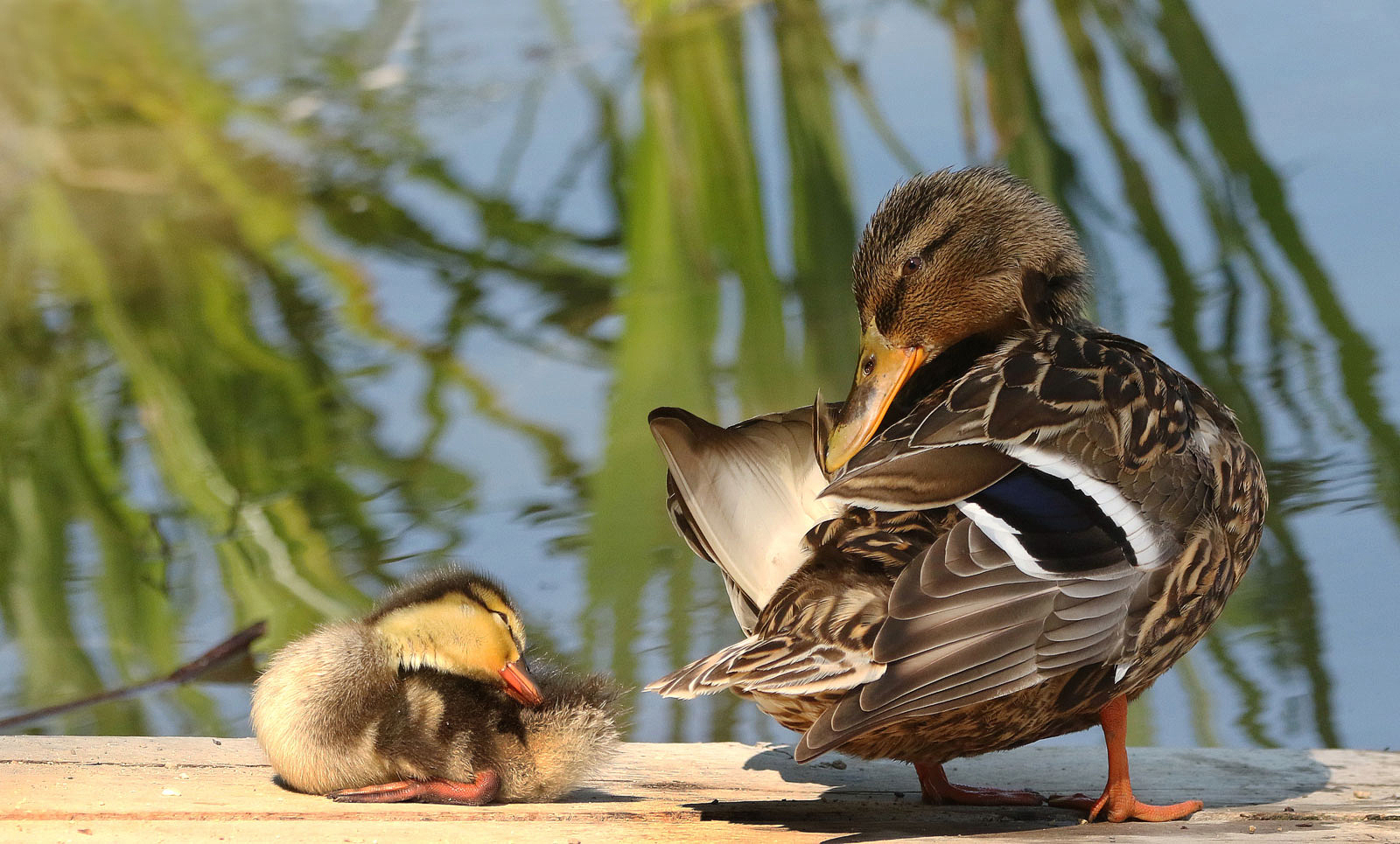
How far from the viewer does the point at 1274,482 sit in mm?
3578

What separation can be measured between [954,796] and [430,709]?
73 centimetres

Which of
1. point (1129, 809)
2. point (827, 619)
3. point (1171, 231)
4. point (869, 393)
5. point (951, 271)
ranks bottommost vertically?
point (1129, 809)

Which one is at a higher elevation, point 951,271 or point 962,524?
point 951,271

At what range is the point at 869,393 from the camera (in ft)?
7.22

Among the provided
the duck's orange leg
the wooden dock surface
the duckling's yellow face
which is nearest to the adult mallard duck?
the duck's orange leg

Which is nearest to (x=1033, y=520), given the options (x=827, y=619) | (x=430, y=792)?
(x=827, y=619)

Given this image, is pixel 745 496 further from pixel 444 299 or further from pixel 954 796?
pixel 444 299

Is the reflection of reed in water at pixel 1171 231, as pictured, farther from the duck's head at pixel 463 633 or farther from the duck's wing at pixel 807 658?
the duck's wing at pixel 807 658

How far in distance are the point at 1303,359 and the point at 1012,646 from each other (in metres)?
2.77

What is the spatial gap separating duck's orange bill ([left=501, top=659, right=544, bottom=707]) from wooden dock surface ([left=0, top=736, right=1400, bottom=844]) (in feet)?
0.48

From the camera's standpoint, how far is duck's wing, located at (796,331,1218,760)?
1.66m

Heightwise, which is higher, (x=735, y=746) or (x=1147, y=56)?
(x=1147, y=56)

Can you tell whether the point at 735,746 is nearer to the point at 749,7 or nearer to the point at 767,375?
the point at 767,375

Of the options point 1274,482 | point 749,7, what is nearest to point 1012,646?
point 1274,482
